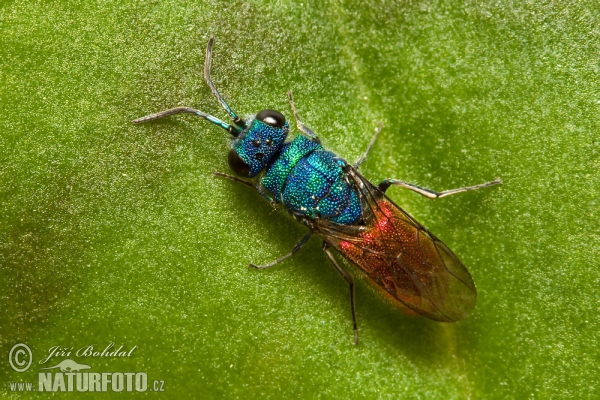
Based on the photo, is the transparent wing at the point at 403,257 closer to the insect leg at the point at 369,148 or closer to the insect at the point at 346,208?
the insect at the point at 346,208

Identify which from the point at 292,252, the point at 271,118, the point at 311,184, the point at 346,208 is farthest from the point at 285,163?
the point at 292,252

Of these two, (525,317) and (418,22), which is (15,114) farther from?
(525,317)

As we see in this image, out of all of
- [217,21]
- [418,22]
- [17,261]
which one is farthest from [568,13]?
[17,261]

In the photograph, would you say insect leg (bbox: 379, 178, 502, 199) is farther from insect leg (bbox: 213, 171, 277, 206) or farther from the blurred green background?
insect leg (bbox: 213, 171, 277, 206)

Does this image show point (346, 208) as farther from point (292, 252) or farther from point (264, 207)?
point (264, 207)

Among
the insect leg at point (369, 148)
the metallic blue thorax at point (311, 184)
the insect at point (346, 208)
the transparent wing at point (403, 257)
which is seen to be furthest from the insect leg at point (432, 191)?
the metallic blue thorax at point (311, 184)

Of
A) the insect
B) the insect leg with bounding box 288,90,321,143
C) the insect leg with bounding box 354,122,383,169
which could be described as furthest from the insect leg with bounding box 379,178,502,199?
the insect leg with bounding box 288,90,321,143
